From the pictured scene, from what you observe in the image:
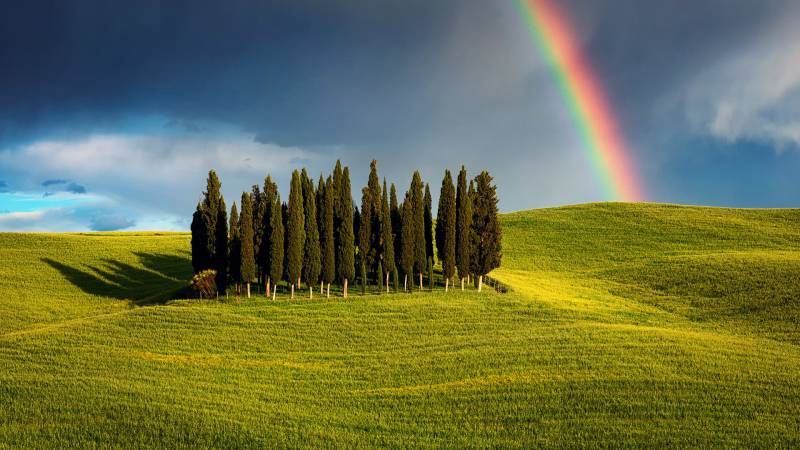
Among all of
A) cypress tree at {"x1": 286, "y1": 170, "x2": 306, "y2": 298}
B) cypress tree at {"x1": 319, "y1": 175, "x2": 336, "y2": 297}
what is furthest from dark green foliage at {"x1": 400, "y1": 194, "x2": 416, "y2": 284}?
cypress tree at {"x1": 286, "y1": 170, "x2": 306, "y2": 298}

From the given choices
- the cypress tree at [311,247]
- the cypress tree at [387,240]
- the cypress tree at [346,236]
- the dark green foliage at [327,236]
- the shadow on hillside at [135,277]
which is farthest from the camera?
the shadow on hillside at [135,277]

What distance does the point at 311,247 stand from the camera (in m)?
59.9

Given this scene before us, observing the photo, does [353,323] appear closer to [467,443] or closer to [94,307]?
[467,443]

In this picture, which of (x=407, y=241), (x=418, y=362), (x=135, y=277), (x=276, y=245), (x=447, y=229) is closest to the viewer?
(x=418, y=362)

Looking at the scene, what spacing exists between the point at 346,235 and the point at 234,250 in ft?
36.6

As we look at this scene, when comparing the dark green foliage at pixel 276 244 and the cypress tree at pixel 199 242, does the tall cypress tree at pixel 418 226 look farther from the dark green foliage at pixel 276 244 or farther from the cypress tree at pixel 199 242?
the cypress tree at pixel 199 242

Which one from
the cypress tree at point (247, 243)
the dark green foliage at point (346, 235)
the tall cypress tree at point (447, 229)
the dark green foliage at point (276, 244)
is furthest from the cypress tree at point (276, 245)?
the tall cypress tree at point (447, 229)

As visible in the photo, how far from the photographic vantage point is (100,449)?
24.9 meters

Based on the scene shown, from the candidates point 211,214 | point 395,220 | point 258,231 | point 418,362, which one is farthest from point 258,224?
point 418,362

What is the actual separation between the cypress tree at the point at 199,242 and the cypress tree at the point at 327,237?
1298 centimetres

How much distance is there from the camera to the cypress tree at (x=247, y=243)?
2334 inches

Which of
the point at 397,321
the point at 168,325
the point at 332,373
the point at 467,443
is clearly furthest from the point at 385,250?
the point at 467,443

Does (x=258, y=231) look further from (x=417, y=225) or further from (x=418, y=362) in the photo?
(x=418, y=362)

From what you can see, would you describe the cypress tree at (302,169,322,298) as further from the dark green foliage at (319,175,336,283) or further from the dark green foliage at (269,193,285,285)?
the dark green foliage at (269,193,285,285)
